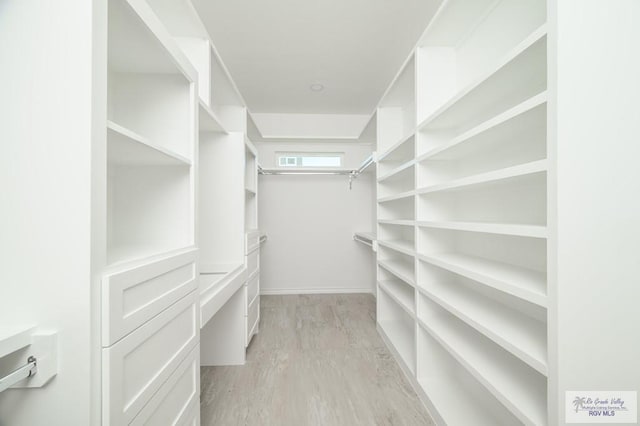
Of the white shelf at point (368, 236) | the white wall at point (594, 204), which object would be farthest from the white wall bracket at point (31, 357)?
the white shelf at point (368, 236)

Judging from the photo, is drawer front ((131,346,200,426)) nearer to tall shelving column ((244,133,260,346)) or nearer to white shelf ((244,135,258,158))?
tall shelving column ((244,133,260,346))

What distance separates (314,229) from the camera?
4039 millimetres

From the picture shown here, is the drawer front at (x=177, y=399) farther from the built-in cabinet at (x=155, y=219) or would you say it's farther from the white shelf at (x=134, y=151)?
the white shelf at (x=134, y=151)

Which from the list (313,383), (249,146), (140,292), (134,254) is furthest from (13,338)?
(249,146)

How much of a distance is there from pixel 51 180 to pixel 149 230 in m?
0.57

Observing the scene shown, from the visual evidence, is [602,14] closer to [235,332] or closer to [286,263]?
[235,332]

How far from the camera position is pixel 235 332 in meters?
2.07

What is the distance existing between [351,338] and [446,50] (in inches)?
95.6

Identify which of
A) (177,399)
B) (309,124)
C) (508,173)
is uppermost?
(309,124)

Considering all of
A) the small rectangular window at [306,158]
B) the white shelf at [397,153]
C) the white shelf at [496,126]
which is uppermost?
the small rectangular window at [306,158]

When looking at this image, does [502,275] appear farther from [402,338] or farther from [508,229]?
[402,338]

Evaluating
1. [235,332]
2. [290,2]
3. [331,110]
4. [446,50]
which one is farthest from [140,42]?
[331,110]

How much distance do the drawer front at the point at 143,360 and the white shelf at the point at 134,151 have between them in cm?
55

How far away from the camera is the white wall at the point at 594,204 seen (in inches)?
29.2
